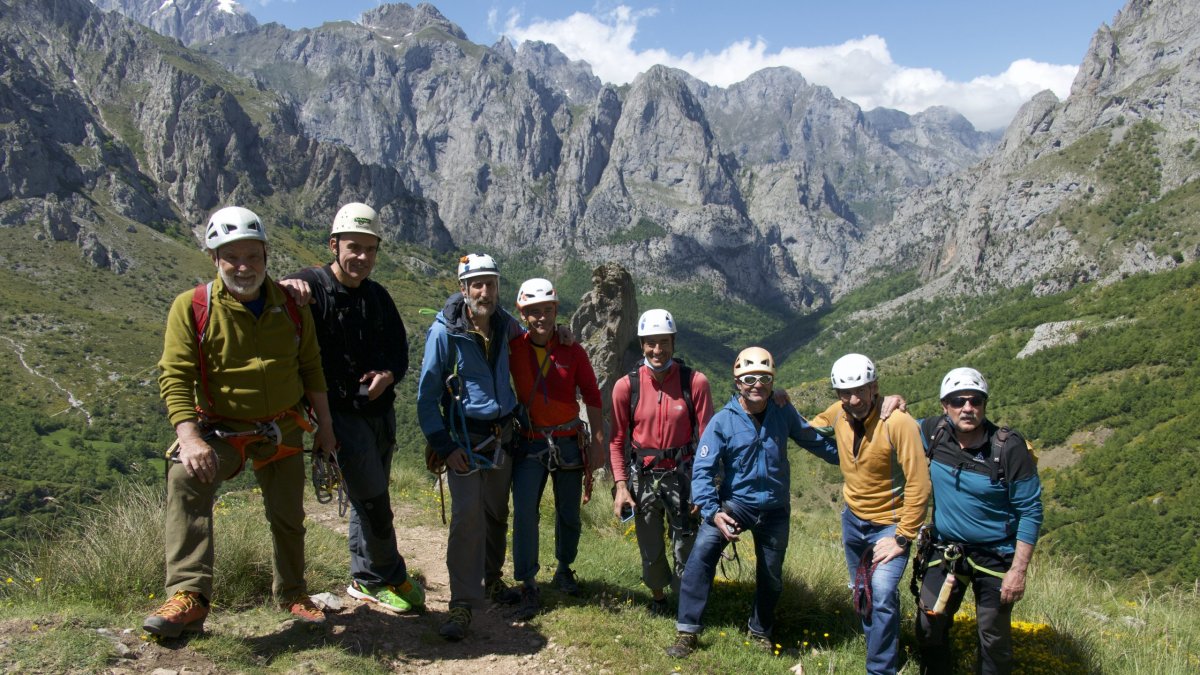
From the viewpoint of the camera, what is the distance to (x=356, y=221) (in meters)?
4.89

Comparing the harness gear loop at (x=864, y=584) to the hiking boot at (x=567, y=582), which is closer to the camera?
the harness gear loop at (x=864, y=584)

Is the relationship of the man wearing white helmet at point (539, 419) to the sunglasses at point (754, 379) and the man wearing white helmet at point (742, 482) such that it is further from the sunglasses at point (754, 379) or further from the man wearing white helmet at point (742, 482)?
the sunglasses at point (754, 379)

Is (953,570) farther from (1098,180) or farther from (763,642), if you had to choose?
(1098,180)

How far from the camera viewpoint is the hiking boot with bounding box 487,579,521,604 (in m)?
5.84

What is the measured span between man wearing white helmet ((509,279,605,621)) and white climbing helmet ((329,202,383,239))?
4.47ft

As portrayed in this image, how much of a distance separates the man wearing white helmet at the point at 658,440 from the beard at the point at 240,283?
117 inches

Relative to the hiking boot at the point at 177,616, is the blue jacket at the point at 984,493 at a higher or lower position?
higher

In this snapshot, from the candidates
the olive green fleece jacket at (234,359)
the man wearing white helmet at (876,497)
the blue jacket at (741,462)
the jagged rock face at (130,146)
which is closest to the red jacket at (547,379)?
the blue jacket at (741,462)

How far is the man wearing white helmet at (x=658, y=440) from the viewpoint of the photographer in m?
5.64

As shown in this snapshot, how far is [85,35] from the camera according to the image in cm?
17400

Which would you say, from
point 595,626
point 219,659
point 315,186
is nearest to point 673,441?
point 595,626

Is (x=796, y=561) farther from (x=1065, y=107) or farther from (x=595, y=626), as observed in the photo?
(x=1065, y=107)

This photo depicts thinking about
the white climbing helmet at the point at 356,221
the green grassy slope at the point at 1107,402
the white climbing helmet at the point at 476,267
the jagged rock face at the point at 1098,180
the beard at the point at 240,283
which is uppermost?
the jagged rock face at the point at 1098,180

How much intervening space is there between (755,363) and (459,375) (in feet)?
7.80
